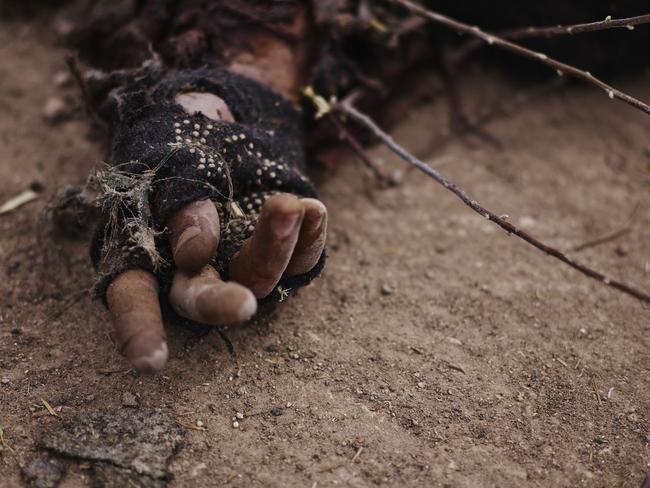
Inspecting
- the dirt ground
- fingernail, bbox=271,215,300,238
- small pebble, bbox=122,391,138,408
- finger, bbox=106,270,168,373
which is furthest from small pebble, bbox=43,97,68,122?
fingernail, bbox=271,215,300,238

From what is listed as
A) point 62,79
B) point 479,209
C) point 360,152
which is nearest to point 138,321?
point 479,209

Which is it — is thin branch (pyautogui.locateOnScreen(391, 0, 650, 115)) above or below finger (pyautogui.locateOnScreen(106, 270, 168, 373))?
above

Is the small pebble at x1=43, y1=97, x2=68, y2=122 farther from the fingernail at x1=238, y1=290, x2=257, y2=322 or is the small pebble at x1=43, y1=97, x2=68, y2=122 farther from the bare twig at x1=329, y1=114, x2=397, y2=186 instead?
the fingernail at x1=238, y1=290, x2=257, y2=322

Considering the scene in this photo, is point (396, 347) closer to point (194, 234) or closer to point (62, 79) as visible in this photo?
point (194, 234)

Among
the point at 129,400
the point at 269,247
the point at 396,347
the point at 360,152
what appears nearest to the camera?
the point at 269,247

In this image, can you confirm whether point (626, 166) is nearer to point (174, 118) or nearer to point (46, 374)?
point (174, 118)

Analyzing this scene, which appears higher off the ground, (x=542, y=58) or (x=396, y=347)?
(x=542, y=58)
